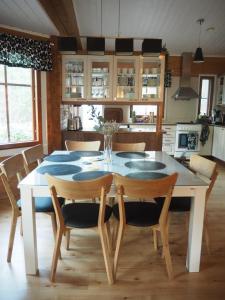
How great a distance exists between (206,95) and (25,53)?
186 inches

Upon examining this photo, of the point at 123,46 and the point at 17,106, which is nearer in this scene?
the point at 123,46

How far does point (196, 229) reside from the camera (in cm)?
188

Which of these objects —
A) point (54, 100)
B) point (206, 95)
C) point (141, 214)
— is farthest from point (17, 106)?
point (206, 95)

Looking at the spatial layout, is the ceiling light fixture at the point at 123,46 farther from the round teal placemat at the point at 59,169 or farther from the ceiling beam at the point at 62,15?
the round teal placemat at the point at 59,169

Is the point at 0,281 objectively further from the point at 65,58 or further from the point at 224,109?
the point at 224,109

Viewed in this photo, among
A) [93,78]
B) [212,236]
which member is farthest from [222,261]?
[93,78]

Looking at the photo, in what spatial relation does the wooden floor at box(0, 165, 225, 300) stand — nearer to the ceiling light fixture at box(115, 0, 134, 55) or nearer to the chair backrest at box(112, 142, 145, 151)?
the chair backrest at box(112, 142, 145, 151)

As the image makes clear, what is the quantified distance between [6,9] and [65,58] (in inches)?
42.1

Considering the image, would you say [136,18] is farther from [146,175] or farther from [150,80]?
[146,175]

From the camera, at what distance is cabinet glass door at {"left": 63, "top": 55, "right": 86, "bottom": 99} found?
12.5ft

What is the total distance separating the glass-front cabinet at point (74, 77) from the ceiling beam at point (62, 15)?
44cm

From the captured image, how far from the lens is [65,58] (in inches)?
150

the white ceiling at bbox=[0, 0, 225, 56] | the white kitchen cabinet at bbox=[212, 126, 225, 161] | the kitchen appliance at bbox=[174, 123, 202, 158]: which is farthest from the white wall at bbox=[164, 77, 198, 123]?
the white ceiling at bbox=[0, 0, 225, 56]

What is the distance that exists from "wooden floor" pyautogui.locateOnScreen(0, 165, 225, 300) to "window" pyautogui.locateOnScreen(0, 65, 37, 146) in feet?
5.53
